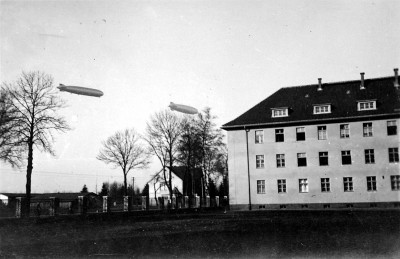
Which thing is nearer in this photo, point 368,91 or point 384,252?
point 384,252

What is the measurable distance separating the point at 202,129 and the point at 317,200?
16019mm

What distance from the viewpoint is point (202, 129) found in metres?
46.8

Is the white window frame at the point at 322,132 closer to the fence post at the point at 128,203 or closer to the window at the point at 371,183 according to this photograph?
the window at the point at 371,183

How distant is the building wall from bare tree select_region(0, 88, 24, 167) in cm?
2064

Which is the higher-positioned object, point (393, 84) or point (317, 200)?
point (393, 84)

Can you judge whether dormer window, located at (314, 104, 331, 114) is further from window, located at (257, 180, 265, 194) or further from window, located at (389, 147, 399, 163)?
window, located at (257, 180, 265, 194)

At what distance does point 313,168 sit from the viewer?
1487 inches

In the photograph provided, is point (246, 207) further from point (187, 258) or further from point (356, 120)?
point (187, 258)

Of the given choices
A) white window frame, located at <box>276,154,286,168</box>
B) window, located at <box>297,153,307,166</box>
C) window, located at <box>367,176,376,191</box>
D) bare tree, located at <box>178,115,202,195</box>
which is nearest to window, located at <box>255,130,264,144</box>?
white window frame, located at <box>276,154,286,168</box>

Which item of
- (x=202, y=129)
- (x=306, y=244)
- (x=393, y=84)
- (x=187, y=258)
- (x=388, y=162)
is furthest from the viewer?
(x=202, y=129)

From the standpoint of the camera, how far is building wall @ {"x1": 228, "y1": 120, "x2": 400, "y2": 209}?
117 feet

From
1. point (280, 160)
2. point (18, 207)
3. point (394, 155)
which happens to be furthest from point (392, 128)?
point (18, 207)

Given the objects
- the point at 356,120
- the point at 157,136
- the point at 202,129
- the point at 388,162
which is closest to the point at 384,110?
the point at 356,120

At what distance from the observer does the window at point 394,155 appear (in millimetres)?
35375
